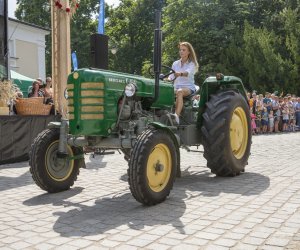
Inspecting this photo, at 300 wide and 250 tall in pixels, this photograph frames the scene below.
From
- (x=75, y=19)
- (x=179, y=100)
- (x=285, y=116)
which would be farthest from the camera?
(x=75, y=19)

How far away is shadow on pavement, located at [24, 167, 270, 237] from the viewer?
4.09m

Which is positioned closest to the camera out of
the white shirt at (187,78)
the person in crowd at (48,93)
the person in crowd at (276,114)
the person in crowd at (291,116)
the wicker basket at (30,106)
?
the white shirt at (187,78)

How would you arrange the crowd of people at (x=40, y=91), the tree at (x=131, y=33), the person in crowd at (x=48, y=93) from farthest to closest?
the tree at (x=131, y=33) < the crowd of people at (x=40, y=91) < the person in crowd at (x=48, y=93)

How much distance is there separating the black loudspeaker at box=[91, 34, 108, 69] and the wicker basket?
1.74 m

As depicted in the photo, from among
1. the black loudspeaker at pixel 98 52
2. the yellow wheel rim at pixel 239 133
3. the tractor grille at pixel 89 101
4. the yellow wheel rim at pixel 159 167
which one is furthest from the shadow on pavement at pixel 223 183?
the black loudspeaker at pixel 98 52

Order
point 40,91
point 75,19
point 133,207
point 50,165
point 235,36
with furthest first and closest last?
1. point 75,19
2. point 235,36
3. point 40,91
4. point 50,165
5. point 133,207

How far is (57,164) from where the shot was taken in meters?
5.64

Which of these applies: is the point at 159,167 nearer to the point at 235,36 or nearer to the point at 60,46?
the point at 60,46

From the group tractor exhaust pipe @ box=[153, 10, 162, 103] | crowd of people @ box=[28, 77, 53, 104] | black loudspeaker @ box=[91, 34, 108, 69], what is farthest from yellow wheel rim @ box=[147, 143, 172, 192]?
crowd of people @ box=[28, 77, 53, 104]

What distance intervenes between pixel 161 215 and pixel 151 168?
60 cm

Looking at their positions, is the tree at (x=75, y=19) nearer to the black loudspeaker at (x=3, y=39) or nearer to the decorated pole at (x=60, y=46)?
the black loudspeaker at (x=3, y=39)

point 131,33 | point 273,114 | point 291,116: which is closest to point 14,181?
point 273,114

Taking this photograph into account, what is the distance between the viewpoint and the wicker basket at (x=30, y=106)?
9.46 metres

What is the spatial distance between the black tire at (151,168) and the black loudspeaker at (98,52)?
590 cm
